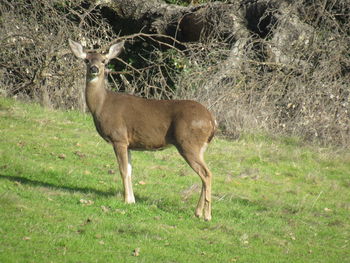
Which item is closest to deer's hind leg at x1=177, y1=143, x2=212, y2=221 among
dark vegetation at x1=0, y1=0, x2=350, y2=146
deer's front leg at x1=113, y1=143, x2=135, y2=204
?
deer's front leg at x1=113, y1=143, x2=135, y2=204

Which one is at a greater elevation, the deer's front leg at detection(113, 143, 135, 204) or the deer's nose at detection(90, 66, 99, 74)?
the deer's nose at detection(90, 66, 99, 74)

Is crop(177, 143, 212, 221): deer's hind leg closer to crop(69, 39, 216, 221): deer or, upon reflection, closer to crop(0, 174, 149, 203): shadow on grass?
crop(69, 39, 216, 221): deer

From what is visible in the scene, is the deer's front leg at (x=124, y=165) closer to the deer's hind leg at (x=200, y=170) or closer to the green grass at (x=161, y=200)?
the green grass at (x=161, y=200)

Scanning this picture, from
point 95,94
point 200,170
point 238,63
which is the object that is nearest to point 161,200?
point 200,170

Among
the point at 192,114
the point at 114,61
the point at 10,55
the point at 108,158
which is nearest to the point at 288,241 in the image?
the point at 192,114

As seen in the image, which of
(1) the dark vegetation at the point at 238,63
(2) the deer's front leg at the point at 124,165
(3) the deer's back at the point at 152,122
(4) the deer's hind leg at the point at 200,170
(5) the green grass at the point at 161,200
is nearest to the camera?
(5) the green grass at the point at 161,200

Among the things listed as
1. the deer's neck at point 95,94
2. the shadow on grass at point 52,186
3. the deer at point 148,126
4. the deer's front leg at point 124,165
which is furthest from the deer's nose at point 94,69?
the shadow on grass at point 52,186

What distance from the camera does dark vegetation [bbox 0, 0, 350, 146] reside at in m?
16.3

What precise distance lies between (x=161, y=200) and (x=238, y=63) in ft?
24.3

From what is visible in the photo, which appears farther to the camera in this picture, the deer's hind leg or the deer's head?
the deer's head

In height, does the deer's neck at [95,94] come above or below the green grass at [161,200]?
above

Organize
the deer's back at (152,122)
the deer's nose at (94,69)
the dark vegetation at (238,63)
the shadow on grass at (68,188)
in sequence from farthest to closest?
the dark vegetation at (238,63) → the deer's nose at (94,69) → the shadow on grass at (68,188) → the deer's back at (152,122)

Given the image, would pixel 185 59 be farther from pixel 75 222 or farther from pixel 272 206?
pixel 75 222

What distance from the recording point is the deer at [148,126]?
9617 mm
